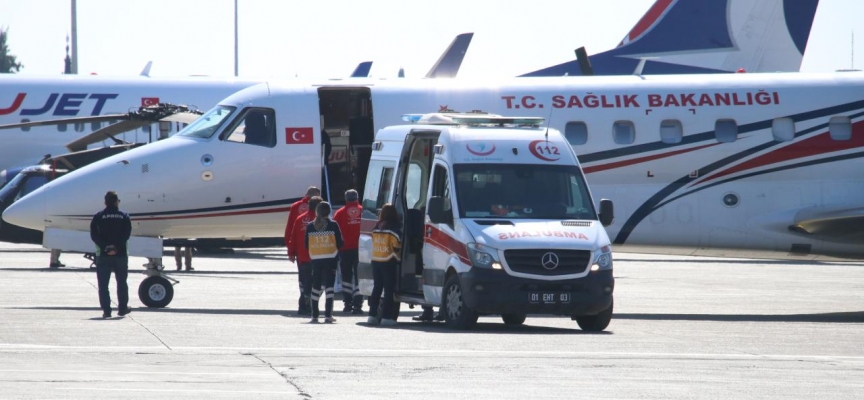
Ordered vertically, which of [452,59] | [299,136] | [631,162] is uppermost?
[452,59]

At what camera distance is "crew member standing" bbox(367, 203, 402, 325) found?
58.6 feet

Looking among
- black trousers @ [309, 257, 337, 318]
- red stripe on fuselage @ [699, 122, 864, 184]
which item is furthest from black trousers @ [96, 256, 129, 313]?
red stripe on fuselage @ [699, 122, 864, 184]

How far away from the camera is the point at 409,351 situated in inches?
558

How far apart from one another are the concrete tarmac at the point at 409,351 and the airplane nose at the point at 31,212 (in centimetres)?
121

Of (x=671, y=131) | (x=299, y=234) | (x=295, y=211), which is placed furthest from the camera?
(x=671, y=131)

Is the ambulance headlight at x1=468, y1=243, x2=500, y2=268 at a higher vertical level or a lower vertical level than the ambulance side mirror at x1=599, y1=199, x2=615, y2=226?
lower

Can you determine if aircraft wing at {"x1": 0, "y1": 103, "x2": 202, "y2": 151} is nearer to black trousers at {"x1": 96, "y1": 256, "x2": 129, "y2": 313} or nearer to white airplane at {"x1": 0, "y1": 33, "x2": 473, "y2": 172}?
white airplane at {"x1": 0, "y1": 33, "x2": 473, "y2": 172}

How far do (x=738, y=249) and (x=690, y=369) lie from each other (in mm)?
8795

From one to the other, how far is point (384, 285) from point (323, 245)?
3.76 feet

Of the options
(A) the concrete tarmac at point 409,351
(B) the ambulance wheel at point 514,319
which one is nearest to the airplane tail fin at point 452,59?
(A) the concrete tarmac at point 409,351

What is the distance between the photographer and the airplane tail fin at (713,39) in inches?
1371

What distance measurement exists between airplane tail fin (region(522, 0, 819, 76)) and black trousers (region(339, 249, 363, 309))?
14547 mm

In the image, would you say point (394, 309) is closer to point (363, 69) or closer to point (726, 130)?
point (726, 130)

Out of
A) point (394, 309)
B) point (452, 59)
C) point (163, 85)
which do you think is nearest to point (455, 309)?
point (394, 309)
